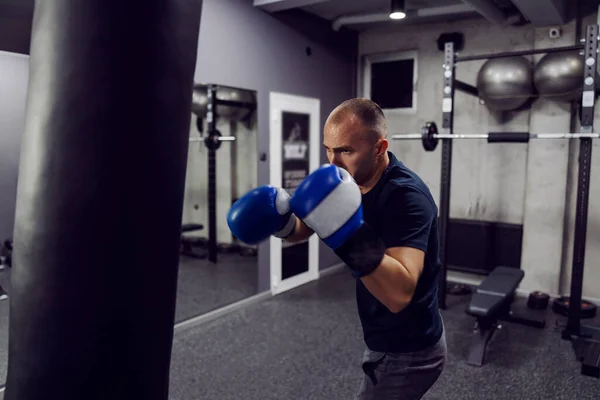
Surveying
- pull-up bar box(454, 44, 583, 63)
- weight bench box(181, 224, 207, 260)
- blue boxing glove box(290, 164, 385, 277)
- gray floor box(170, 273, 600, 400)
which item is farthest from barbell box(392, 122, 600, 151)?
blue boxing glove box(290, 164, 385, 277)

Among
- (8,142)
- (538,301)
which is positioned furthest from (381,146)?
(538,301)

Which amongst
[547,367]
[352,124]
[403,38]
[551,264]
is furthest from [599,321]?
[352,124]

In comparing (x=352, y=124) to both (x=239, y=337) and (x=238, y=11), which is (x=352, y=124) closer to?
(x=239, y=337)

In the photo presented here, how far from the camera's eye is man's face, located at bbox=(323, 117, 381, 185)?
1.29 meters

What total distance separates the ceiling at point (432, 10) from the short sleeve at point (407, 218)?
9.91 feet

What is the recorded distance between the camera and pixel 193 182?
17.4ft

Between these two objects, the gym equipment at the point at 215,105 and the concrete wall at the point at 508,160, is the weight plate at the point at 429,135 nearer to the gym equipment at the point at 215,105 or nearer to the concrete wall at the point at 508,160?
the concrete wall at the point at 508,160

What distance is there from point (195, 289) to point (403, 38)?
3.24m

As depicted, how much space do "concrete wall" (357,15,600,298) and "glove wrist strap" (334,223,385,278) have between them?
388cm

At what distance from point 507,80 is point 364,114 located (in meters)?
3.23

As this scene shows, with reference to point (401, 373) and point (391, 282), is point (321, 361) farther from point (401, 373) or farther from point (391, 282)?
point (391, 282)

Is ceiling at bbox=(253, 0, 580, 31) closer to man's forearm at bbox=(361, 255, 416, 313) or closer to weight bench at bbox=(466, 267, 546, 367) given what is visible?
weight bench at bbox=(466, 267, 546, 367)

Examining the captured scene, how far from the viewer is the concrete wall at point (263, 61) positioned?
12.2ft

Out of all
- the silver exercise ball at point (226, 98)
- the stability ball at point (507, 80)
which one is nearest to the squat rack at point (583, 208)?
the stability ball at point (507, 80)
